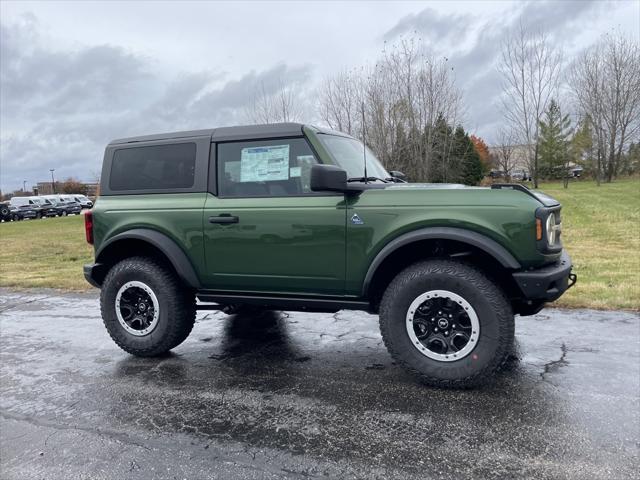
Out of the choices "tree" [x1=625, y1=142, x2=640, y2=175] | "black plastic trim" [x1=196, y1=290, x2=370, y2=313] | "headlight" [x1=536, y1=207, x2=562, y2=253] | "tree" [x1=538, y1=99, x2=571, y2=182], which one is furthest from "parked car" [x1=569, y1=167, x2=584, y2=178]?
"black plastic trim" [x1=196, y1=290, x2=370, y2=313]

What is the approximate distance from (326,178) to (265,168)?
808 mm

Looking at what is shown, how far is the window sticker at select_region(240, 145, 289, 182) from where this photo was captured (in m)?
4.13

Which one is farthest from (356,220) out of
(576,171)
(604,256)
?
(576,171)

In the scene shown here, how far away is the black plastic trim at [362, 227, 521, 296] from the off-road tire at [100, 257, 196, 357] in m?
1.73

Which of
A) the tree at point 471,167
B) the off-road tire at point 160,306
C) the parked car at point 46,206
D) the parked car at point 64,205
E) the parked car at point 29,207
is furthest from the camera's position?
the parked car at point 64,205

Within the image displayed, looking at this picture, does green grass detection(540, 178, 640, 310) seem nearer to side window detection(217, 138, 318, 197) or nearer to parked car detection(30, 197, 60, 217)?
side window detection(217, 138, 318, 197)

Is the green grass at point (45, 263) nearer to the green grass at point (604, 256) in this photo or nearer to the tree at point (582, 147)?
the green grass at point (604, 256)

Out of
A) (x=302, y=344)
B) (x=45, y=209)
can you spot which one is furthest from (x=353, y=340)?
(x=45, y=209)

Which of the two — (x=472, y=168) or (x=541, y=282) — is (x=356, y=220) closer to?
(x=541, y=282)

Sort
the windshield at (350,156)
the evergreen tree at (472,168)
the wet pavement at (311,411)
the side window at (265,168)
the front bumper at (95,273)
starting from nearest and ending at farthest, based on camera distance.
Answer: the wet pavement at (311,411)
the side window at (265,168)
the windshield at (350,156)
the front bumper at (95,273)
the evergreen tree at (472,168)

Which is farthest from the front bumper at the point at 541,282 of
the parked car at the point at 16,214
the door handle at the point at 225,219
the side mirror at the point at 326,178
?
the parked car at the point at 16,214

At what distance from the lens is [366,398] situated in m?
3.51

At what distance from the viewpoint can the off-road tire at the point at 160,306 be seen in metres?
4.43

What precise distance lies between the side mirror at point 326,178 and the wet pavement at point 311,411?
146 cm
